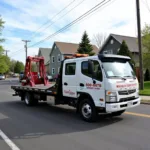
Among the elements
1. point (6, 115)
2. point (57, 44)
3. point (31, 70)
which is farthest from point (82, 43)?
point (6, 115)

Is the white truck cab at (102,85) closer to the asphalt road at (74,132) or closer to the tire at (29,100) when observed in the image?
the asphalt road at (74,132)

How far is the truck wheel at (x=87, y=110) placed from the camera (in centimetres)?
811

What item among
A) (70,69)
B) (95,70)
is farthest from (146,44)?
(95,70)

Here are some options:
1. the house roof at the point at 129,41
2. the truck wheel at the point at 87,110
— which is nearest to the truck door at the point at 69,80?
the truck wheel at the point at 87,110

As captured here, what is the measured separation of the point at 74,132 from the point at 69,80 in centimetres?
274

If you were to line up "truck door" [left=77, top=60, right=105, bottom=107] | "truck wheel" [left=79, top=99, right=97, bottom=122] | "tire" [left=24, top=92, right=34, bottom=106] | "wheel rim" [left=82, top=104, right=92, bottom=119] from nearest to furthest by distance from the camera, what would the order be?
"truck door" [left=77, top=60, right=105, bottom=107] → "truck wheel" [left=79, top=99, right=97, bottom=122] → "wheel rim" [left=82, top=104, right=92, bottom=119] → "tire" [left=24, top=92, right=34, bottom=106]

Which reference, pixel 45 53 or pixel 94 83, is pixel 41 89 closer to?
pixel 94 83

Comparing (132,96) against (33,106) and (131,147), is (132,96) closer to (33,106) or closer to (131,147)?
(131,147)

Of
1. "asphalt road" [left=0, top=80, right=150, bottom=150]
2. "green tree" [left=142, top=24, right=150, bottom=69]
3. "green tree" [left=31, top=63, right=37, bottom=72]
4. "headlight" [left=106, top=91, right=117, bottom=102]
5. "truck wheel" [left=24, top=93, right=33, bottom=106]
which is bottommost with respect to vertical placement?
"asphalt road" [left=0, top=80, right=150, bottom=150]

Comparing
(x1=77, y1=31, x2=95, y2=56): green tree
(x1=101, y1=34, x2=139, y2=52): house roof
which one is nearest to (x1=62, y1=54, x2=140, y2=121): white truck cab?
(x1=101, y1=34, x2=139, y2=52): house roof

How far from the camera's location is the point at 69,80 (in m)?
9.30

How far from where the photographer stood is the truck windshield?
26.0ft

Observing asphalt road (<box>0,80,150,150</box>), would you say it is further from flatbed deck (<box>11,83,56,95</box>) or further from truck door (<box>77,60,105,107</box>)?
flatbed deck (<box>11,83,56,95</box>)

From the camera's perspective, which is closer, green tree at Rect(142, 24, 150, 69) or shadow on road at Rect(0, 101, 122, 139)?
shadow on road at Rect(0, 101, 122, 139)
